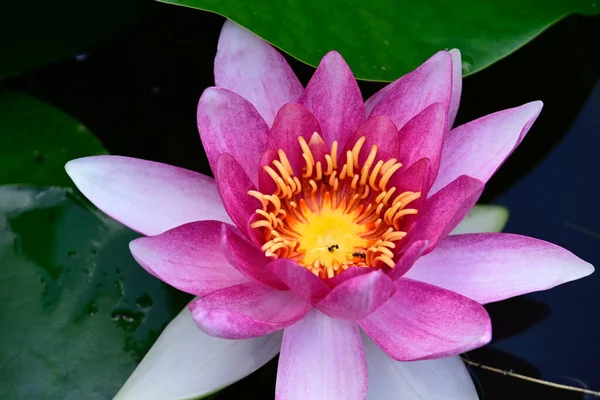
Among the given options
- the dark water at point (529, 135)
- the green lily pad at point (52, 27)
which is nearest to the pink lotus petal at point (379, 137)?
the dark water at point (529, 135)

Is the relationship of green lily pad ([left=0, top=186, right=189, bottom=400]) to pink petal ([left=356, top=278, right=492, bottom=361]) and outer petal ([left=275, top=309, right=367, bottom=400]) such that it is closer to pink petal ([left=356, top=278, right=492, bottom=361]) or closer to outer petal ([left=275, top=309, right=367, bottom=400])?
outer petal ([left=275, top=309, right=367, bottom=400])

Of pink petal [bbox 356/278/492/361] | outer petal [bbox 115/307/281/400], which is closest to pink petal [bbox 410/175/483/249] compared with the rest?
pink petal [bbox 356/278/492/361]

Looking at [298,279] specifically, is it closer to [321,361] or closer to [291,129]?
[321,361]

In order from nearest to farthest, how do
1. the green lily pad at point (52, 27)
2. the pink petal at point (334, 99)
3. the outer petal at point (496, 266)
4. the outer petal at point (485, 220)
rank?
the outer petal at point (496, 266) < the pink petal at point (334, 99) < the outer petal at point (485, 220) < the green lily pad at point (52, 27)

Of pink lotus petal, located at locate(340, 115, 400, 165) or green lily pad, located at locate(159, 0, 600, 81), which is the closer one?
pink lotus petal, located at locate(340, 115, 400, 165)

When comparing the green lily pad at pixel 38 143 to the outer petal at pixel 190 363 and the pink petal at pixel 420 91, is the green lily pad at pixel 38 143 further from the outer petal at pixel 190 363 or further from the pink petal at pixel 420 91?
the pink petal at pixel 420 91

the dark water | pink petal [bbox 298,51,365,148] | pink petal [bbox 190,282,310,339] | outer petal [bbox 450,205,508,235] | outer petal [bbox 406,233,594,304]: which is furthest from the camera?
the dark water

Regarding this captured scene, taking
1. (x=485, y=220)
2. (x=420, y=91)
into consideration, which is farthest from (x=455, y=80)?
(x=485, y=220)
